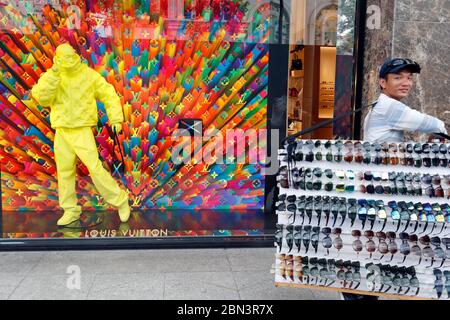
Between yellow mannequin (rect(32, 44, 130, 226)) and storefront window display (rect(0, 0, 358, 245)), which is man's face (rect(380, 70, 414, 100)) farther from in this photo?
yellow mannequin (rect(32, 44, 130, 226))

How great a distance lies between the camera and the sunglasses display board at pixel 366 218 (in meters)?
2.70

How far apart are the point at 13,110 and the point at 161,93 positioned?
157cm

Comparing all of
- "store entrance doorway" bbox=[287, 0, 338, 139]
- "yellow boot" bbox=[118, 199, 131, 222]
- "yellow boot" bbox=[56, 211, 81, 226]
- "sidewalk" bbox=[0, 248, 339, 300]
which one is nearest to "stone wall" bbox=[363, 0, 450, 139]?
"store entrance doorway" bbox=[287, 0, 338, 139]

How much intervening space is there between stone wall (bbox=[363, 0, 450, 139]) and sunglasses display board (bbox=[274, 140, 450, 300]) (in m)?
1.59

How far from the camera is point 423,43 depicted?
13.8 feet

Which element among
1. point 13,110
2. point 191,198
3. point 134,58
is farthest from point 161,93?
point 13,110

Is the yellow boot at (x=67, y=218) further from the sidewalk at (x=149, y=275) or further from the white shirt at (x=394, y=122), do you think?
the white shirt at (x=394, y=122)

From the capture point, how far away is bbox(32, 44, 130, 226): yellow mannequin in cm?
439

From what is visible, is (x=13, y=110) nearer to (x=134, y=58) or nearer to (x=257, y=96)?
(x=134, y=58)

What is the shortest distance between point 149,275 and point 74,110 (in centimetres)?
177

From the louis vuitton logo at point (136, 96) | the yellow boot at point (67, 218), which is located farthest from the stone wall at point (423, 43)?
the yellow boot at point (67, 218)

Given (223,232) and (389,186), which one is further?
(223,232)

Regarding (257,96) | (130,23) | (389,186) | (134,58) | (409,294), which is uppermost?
(130,23)
